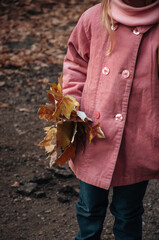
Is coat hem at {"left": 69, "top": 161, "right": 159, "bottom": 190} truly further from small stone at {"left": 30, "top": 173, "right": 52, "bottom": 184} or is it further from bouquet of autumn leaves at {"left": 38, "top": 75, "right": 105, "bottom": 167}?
small stone at {"left": 30, "top": 173, "right": 52, "bottom": 184}

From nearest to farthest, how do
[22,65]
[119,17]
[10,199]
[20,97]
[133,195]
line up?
[119,17], [133,195], [10,199], [20,97], [22,65]

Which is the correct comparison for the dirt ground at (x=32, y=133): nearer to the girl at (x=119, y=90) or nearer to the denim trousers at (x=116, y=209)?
the denim trousers at (x=116, y=209)

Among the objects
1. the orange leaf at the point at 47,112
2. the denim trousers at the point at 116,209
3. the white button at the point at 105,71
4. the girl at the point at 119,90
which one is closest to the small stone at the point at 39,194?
the denim trousers at the point at 116,209

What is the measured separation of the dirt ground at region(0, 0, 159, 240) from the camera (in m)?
2.43

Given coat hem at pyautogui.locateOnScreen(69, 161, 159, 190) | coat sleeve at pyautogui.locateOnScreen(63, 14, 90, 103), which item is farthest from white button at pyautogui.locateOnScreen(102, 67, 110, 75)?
coat hem at pyautogui.locateOnScreen(69, 161, 159, 190)

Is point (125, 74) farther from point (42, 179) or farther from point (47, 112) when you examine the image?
point (42, 179)

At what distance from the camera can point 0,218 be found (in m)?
2.45

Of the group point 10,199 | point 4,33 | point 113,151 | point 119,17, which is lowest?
point 10,199

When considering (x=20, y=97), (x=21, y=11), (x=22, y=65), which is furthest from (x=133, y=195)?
(x=21, y=11)

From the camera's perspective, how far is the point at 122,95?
1523 millimetres

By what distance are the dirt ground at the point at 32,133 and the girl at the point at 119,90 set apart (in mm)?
911

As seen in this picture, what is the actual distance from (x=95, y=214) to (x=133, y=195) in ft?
0.78

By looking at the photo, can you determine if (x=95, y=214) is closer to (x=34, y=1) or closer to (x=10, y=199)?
(x=10, y=199)

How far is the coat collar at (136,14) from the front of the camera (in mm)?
1439
